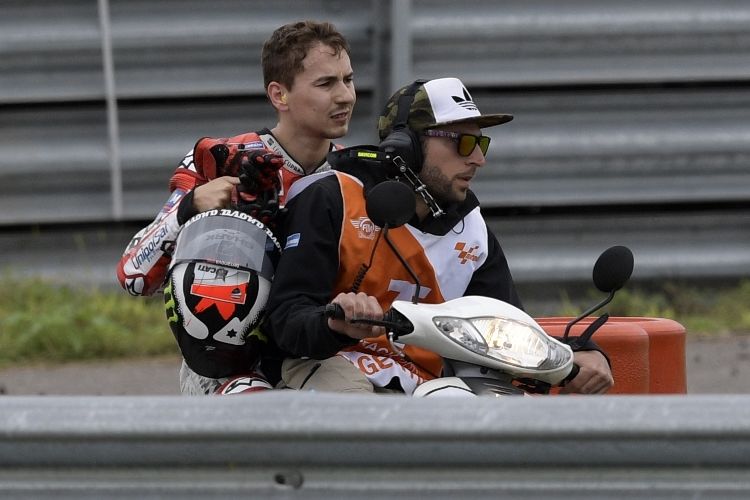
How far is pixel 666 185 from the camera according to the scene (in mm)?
8344

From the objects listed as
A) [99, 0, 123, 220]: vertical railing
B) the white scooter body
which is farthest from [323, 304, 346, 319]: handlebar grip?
[99, 0, 123, 220]: vertical railing

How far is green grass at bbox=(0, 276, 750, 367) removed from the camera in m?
7.90

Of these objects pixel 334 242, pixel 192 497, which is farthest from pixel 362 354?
pixel 192 497

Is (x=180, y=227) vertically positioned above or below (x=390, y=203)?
below

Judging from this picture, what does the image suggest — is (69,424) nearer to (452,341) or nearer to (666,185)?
(452,341)

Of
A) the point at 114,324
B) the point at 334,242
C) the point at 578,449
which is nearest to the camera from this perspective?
the point at 578,449

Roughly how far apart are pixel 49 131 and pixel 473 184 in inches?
105

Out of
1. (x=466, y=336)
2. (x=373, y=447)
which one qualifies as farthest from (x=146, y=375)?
(x=373, y=447)

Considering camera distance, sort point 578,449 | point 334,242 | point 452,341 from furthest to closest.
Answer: point 334,242 → point 452,341 → point 578,449

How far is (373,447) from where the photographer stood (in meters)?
2.47

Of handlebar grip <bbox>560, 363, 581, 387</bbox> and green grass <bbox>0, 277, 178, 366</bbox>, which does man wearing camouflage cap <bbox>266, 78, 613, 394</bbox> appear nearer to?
handlebar grip <bbox>560, 363, 581, 387</bbox>

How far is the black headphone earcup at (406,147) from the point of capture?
4.09 meters

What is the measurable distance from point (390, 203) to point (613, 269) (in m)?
0.91

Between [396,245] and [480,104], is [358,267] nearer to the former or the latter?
[396,245]
